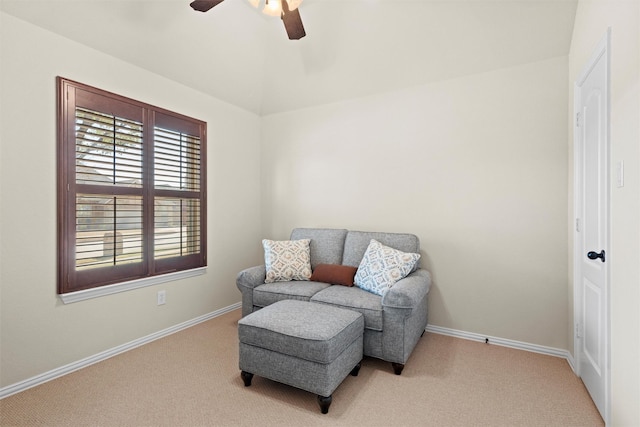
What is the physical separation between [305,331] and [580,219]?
207 cm

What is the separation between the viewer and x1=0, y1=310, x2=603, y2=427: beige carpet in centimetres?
190

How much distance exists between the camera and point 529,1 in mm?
2455

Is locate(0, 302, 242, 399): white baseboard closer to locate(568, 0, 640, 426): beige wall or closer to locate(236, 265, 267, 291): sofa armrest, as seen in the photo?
locate(236, 265, 267, 291): sofa armrest

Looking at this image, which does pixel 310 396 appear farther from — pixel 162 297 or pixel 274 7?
pixel 274 7

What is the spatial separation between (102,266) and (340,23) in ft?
9.68

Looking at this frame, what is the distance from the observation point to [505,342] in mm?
2889

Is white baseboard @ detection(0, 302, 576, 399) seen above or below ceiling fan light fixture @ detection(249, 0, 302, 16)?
below

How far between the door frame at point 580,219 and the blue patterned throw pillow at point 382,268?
113 centimetres

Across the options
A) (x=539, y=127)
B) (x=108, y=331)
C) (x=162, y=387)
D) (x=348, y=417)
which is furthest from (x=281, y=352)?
(x=539, y=127)

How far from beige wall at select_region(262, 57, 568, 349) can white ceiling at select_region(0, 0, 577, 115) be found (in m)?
0.20

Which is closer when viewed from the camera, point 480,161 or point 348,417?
point 348,417

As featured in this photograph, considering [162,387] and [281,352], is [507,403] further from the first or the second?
[162,387]

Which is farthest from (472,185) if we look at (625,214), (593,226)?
(625,214)

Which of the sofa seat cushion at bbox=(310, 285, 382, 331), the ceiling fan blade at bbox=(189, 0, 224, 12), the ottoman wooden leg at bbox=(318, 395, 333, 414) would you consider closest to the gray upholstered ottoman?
the ottoman wooden leg at bbox=(318, 395, 333, 414)
